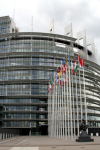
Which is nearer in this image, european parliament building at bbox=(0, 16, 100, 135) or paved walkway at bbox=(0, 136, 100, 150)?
paved walkway at bbox=(0, 136, 100, 150)

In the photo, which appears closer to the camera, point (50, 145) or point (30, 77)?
point (50, 145)

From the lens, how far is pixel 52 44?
64625 millimetres

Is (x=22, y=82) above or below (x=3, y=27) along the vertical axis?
below

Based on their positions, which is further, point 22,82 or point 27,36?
point 27,36

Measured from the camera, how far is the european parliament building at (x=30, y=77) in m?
57.3

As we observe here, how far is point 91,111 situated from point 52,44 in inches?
1166

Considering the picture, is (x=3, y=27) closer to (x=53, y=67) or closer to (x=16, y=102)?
(x=53, y=67)

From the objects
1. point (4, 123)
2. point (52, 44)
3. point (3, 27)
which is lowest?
point (4, 123)

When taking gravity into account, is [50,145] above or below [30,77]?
below

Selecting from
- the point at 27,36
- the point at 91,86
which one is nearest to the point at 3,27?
the point at 27,36

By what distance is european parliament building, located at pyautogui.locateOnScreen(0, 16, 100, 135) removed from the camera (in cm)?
5734

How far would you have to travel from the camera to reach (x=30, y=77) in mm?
60281

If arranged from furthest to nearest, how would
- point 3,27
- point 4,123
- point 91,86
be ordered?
point 3,27, point 91,86, point 4,123

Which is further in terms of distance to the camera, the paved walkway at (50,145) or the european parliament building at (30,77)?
the european parliament building at (30,77)
